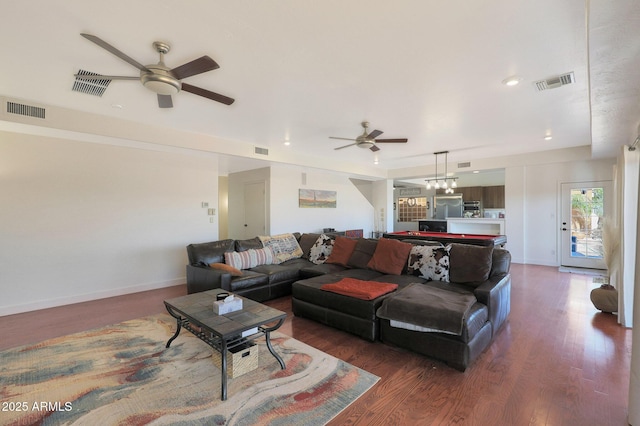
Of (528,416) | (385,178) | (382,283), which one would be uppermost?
(385,178)

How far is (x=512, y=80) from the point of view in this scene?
2939 millimetres

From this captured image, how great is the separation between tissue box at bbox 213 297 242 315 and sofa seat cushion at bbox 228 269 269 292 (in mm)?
1372

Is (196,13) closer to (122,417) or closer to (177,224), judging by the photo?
Answer: (122,417)

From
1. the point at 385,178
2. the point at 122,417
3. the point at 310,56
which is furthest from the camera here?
the point at 385,178

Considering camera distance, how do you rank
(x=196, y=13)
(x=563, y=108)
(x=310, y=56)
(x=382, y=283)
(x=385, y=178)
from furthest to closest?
(x=385, y=178)
(x=563, y=108)
(x=382, y=283)
(x=310, y=56)
(x=196, y=13)

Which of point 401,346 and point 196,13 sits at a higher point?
point 196,13

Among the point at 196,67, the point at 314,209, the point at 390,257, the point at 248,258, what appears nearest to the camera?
the point at 196,67

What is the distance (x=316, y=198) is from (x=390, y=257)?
13.6 feet

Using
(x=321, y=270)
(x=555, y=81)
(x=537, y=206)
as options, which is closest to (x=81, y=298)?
(x=321, y=270)

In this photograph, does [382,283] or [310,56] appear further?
[382,283]

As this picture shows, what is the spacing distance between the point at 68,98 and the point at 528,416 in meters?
5.32

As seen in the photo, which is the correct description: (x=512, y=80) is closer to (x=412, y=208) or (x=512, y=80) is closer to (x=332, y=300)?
(x=332, y=300)

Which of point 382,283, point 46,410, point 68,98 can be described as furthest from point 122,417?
point 68,98

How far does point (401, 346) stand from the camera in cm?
267
